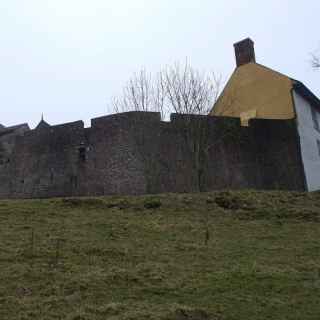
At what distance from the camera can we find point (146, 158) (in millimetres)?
17266

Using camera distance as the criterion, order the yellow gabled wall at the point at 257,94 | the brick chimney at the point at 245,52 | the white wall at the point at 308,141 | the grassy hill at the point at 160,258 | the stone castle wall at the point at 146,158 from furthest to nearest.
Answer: the brick chimney at the point at 245,52 → the yellow gabled wall at the point at 257,94 → the white wall at the point at 308,141 → the stone castle wall at the point at 146,158 → the grassy hill at the point at 160,258

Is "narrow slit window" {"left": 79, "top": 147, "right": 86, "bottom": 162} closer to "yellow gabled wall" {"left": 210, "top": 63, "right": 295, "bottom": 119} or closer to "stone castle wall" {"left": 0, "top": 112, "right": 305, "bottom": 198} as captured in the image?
"stone castle wall" {"left": 0, "top": 112, "right": 305, "bottom": 198}

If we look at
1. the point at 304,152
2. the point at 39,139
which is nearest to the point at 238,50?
the point at 304,152

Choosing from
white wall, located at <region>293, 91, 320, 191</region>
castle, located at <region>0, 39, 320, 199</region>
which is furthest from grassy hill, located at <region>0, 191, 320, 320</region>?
white wall, located at <region>293, 91, 320, 191</region>

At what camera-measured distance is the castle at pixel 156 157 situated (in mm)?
17266

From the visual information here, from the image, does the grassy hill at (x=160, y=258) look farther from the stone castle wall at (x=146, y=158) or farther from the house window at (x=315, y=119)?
the house window at (x=315, y=119)

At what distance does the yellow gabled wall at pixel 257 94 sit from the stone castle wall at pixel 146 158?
2.63 meters

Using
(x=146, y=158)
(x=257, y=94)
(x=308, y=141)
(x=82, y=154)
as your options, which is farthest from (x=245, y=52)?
(x=82, y=154)

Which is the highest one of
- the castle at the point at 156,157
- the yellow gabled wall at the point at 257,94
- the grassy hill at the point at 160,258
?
the yellow gabled wall at the point at 257,94

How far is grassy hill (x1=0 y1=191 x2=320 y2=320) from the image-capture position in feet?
19.9

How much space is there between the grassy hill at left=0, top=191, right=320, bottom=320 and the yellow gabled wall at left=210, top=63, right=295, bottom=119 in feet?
33.0

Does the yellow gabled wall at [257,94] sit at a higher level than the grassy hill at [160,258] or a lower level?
higher

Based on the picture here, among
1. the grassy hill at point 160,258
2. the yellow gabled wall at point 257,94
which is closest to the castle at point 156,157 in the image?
the yellow gabled wall at point 257,94

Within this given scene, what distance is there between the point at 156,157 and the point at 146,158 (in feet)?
1.06
